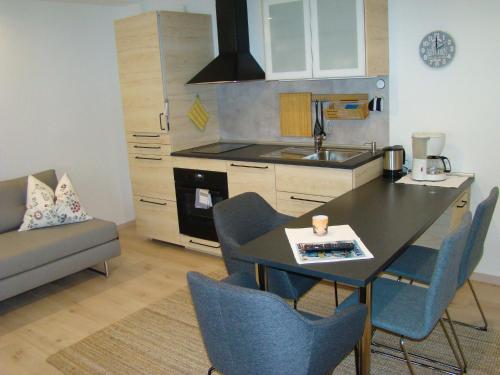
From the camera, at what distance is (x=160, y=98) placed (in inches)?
169

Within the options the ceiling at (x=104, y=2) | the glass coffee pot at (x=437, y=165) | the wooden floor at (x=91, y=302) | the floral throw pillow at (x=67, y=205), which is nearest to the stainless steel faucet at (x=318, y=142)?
the glass coffee pot at (x=437, y=165)

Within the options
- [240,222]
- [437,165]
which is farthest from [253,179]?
[437,165]

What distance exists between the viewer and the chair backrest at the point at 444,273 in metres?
1.91

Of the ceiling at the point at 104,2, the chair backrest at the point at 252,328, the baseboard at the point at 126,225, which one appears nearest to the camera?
the chair backrest at the point at 252,328

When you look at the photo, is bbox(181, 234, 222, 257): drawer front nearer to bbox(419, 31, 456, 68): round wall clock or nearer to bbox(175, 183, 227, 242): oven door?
bbox(175, 183, 227, 242): oven door

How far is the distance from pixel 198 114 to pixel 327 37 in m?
1.52

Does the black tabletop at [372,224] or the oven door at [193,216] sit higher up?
the black tabletop at [372,224]

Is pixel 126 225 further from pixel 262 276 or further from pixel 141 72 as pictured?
pixel 262 276

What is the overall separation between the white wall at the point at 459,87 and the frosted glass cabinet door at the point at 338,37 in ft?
1.09

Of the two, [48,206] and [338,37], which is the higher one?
[338,37]

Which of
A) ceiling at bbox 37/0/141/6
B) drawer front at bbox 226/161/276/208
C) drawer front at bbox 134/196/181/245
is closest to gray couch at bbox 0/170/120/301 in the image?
drawer front at bbox 134/196/181/245

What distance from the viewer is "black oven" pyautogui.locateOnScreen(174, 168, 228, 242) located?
4.17 meters

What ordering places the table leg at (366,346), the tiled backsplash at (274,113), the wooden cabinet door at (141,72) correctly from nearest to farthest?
the table leg at (366,346) < the tiled backsplash at (274,113) < the wooden cabinet door at (141,72)

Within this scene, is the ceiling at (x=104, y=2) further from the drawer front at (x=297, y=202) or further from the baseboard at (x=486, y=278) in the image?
the baseboard at (x=486, y=278)
